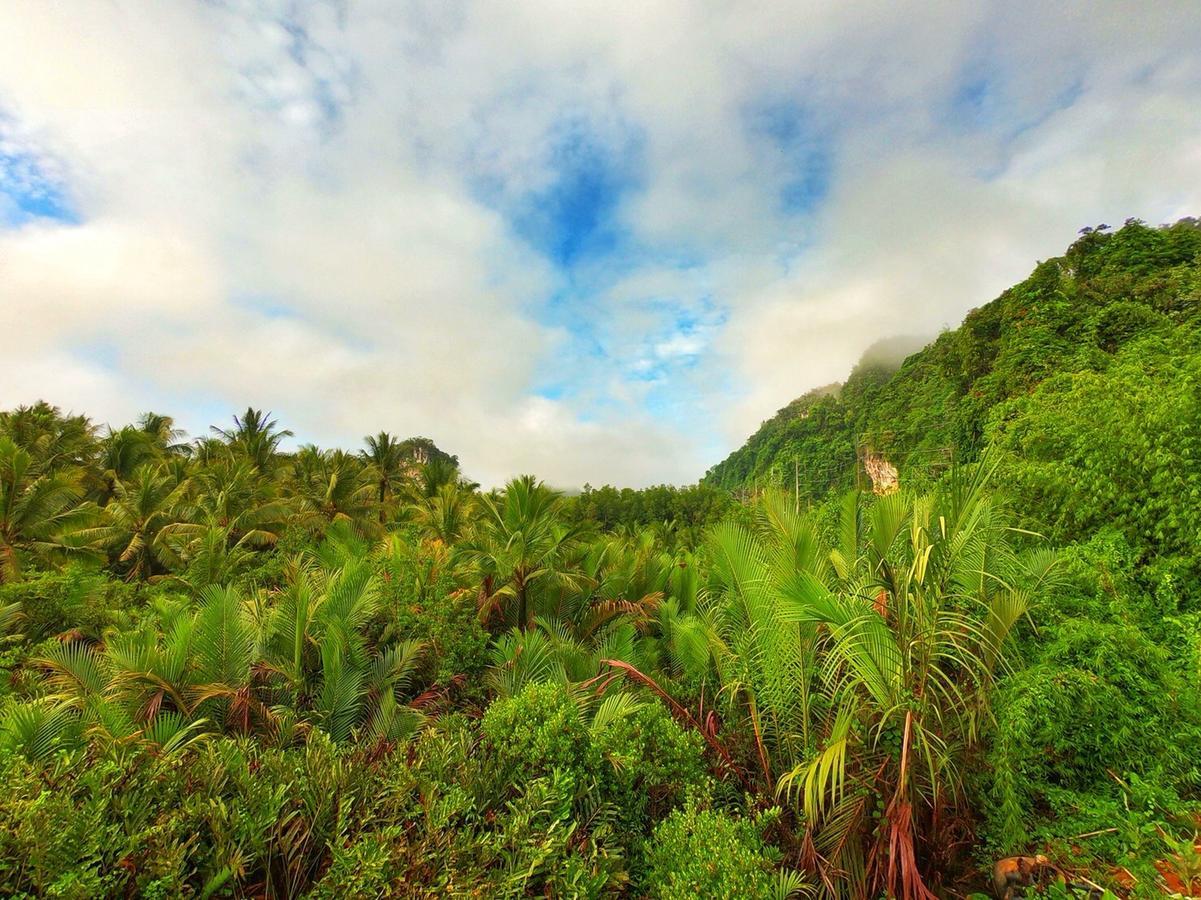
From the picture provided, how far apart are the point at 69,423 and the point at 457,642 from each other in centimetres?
2584

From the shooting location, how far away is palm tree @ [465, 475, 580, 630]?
876 centimetres

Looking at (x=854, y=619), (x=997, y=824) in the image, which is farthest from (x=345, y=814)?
(x=997, y=824)

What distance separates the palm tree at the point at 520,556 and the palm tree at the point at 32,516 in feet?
36.1

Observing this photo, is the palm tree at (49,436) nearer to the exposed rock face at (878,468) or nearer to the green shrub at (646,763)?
the green shrub at (646,763)

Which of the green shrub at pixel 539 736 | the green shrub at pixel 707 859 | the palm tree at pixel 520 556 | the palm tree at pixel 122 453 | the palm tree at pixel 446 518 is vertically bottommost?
the green shrub at pixel 707 859

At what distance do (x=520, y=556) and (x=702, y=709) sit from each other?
4498 millimetres

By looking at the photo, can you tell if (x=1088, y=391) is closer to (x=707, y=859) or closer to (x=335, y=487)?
(x=707, y=859)

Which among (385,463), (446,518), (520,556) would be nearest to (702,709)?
(520,556)

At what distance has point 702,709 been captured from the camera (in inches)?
200

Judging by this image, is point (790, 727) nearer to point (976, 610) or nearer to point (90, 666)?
point (976, 610)

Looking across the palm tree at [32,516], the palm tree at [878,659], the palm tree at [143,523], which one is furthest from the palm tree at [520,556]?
the palm tree at [143,523]

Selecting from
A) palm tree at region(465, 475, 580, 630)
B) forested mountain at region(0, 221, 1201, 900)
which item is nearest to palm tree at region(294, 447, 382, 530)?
forested mountain at region(0, 221, 1201, 900)

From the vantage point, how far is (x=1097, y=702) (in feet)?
12.5

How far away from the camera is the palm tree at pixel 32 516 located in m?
12.2
